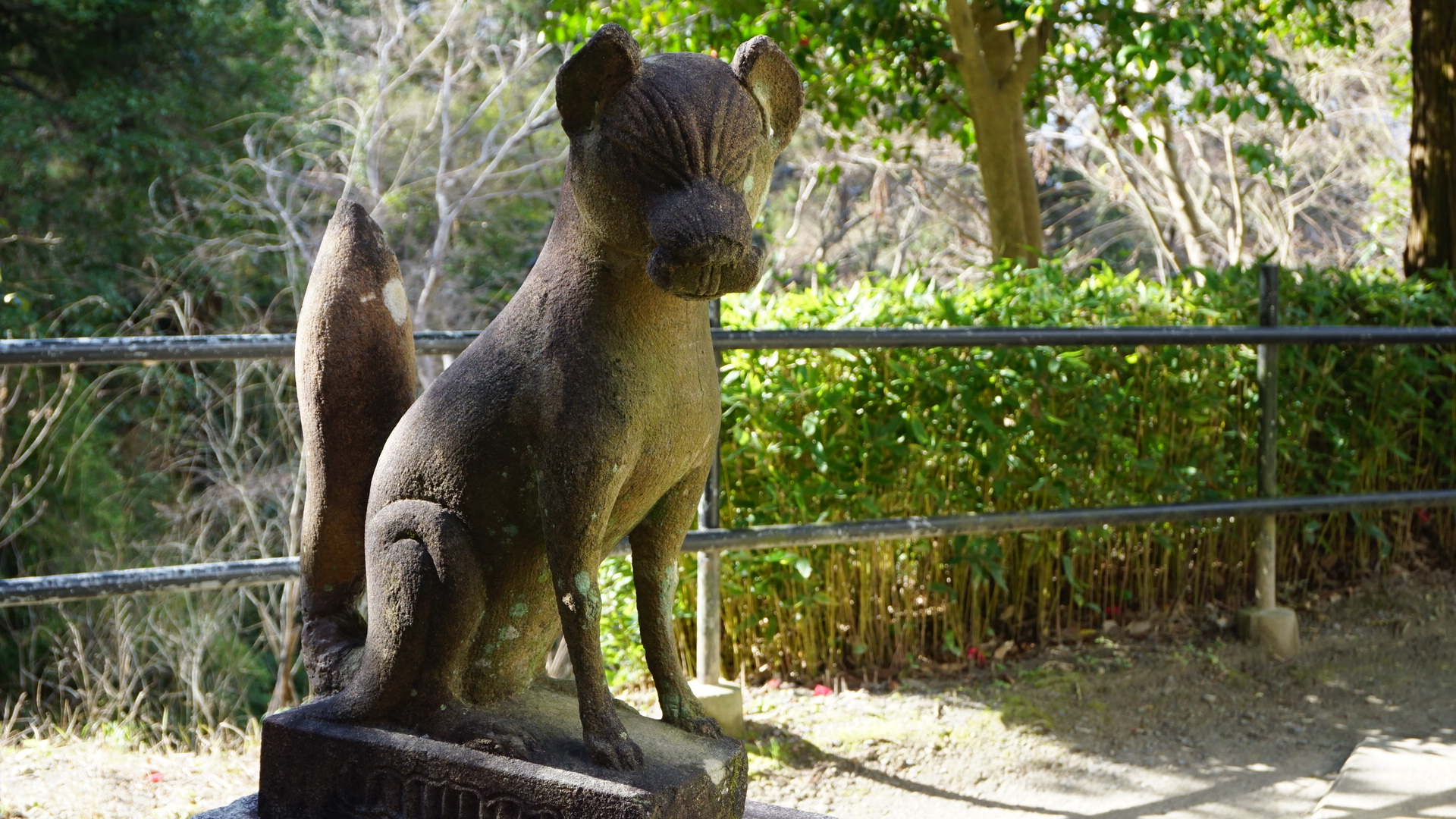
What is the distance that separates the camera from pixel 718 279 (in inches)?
53.2

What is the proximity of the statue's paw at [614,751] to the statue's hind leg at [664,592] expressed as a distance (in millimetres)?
158

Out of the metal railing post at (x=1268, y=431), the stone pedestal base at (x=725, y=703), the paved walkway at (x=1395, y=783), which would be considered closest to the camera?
the paved walkway at (x=1395, y=783)

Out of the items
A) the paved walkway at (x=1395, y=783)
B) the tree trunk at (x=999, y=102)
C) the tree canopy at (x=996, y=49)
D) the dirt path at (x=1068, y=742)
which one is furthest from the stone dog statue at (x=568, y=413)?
the tree trunk at (x=999, y=102)

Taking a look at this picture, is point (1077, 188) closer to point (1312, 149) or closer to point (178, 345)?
point (1312, 149)

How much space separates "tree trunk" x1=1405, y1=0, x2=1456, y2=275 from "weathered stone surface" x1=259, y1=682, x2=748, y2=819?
4.52m

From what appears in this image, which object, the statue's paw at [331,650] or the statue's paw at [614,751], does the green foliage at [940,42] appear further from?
the statue's paw at [614,751]

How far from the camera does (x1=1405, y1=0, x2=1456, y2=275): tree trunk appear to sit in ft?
16.2

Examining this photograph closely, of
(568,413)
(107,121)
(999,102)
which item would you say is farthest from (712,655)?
(107,121)

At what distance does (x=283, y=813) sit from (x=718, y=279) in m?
0.97

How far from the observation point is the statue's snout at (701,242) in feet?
4.31

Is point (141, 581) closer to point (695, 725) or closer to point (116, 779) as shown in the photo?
point (116, 779)

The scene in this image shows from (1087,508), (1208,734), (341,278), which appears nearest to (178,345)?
(341,278)

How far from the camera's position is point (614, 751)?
1.47m

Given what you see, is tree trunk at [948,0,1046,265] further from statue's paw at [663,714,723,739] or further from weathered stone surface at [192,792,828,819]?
statue's paw at [663,714,723,739]
